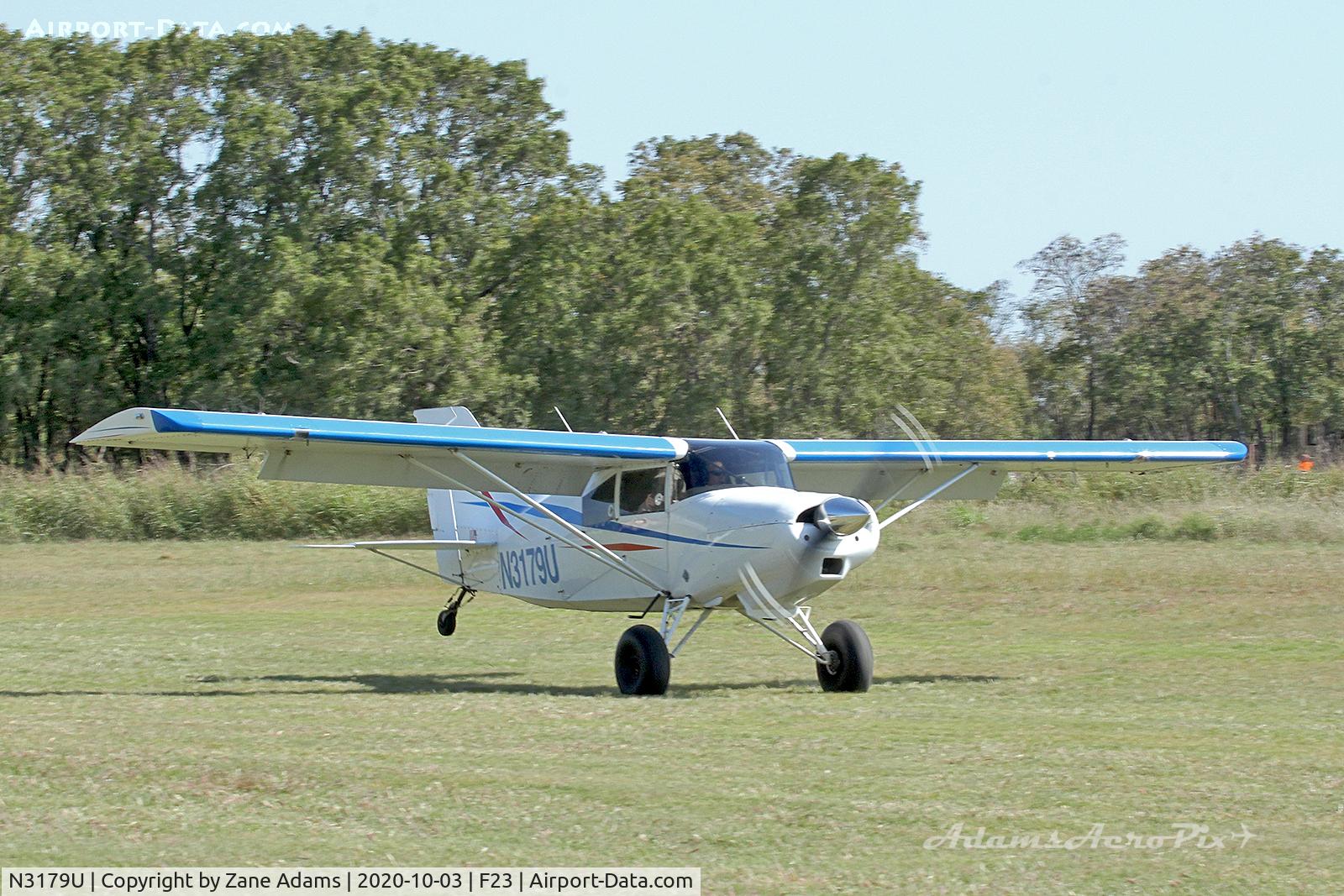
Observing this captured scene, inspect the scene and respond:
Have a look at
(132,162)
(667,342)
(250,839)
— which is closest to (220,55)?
(132,162)

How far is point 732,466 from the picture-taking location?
39.4 ft

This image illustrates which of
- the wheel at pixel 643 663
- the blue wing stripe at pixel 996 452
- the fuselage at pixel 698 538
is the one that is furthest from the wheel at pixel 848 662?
the blue wing stripe at pixel 996 452

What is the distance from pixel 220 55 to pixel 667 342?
558 inches

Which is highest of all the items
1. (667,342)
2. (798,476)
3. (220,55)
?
(220,55)

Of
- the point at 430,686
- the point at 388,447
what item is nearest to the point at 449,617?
the point at 430,686

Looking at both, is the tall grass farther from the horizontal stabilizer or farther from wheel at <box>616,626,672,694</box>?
wheel at <box>616,626,672,694</box>

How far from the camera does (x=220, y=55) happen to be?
39531 millimetres

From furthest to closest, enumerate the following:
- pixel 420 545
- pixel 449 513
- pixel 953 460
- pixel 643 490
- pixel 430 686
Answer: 1. pixel 449 513
2. pixel 420 545
3. pixel 953 460
4. pixel 430 686
5. pixel 643 490

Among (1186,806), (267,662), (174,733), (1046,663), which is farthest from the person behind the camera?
(267,662)

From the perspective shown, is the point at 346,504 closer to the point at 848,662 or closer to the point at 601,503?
the point at 601,503

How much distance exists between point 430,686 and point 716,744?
14.8 ft

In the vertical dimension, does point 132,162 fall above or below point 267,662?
above

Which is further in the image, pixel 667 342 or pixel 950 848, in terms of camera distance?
pixel 667 342

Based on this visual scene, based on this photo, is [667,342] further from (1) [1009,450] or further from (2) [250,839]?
(2) [250,839]
